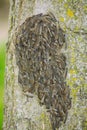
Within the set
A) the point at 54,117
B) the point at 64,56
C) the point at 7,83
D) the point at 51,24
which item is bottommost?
the point at 54,117

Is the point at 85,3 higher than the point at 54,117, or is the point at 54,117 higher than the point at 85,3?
the point at 85,3

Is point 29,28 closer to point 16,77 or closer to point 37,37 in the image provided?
point 37,37

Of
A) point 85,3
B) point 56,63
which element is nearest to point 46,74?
point 56,63

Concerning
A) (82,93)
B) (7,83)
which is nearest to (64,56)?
(82,93)

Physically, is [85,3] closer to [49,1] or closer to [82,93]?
[49,1]

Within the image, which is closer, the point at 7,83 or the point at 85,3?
the point at 85,3

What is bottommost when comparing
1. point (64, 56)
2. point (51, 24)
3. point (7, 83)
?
point (7, 83)
